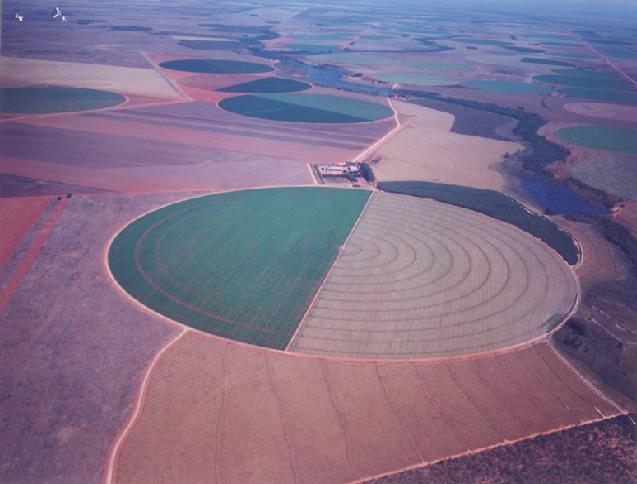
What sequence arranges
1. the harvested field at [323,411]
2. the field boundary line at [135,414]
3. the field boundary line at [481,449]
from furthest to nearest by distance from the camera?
1. the harvested field at [323,411]
2. the field boundary line at [481,449]
3. the field boundary line at [135,414]

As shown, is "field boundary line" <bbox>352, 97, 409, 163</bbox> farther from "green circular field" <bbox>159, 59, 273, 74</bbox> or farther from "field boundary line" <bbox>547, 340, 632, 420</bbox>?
"green circular field" <bbox>159, 59, 273, 74</bbox>

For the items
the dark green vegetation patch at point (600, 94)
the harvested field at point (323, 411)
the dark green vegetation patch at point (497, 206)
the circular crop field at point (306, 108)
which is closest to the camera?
the harvested field at point (323, 411)

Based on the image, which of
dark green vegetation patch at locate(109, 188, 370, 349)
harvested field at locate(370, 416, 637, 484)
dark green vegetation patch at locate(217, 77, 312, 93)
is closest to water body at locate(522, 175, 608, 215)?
dark green vegetation patch at locate(109, 188, 370, 349)

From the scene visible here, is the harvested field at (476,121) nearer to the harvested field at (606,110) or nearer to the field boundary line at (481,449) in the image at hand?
the harvested field at (606,110)

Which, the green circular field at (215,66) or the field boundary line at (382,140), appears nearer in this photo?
the field boundary line at (382,140)

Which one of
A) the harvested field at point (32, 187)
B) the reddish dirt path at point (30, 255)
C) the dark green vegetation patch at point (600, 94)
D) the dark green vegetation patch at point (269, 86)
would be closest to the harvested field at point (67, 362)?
the reddish dirt path at point (30, 255)

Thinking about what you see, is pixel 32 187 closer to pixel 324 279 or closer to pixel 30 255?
pixel 30 255

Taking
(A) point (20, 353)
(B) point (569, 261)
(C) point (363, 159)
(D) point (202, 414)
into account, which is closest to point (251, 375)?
(D) point (202, 414)
